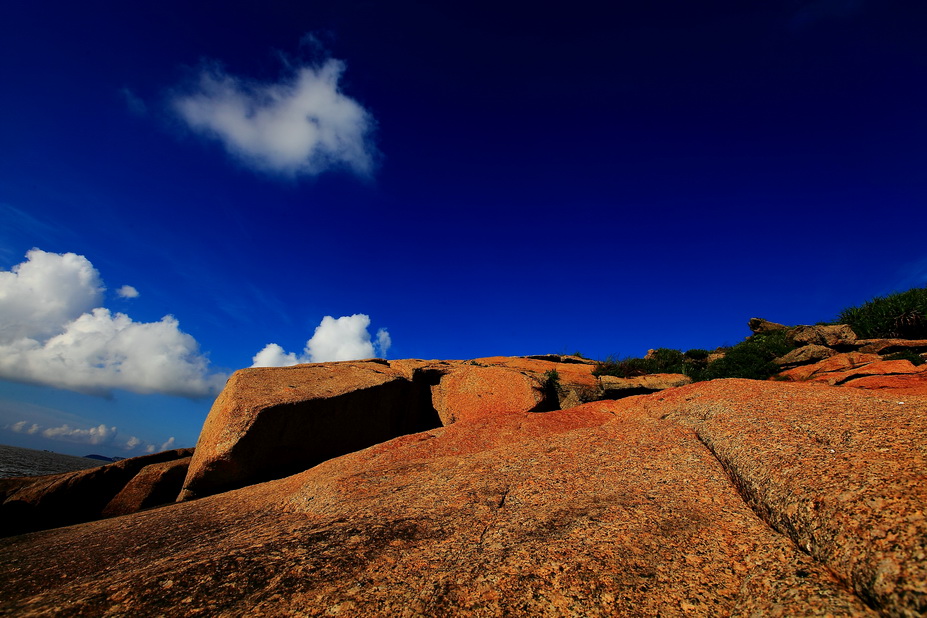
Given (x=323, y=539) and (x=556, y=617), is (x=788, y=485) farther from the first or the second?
(x=323, y=539)

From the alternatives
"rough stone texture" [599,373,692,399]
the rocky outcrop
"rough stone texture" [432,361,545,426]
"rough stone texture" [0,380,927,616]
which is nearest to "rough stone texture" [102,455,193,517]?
the rocky outcrop

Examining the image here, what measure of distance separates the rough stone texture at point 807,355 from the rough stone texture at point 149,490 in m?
24.2

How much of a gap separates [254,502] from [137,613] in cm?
464

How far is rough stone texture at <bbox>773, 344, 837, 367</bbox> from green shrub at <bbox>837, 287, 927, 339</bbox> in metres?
7.20

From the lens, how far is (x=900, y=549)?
3111 millimetres

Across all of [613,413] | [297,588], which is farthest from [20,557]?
[613,413]

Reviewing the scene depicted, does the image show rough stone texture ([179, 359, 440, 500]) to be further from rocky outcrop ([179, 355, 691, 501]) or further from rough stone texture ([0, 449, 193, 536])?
rough stone texture ([0, 449, 193, 536])

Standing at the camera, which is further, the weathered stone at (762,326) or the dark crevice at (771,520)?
the weathered stone at (762,326)

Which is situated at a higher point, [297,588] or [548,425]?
[548,425]

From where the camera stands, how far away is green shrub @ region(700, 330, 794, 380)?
66.2 ft

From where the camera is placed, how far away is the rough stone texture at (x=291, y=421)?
32.4 feet

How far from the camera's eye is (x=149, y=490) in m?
11.2

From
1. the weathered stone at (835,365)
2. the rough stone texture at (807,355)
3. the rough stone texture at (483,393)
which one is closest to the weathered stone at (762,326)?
the rough stone texture at (807,355)

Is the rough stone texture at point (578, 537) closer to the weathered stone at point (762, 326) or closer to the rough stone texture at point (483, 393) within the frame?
the rough stone texture at point (483, 393)
